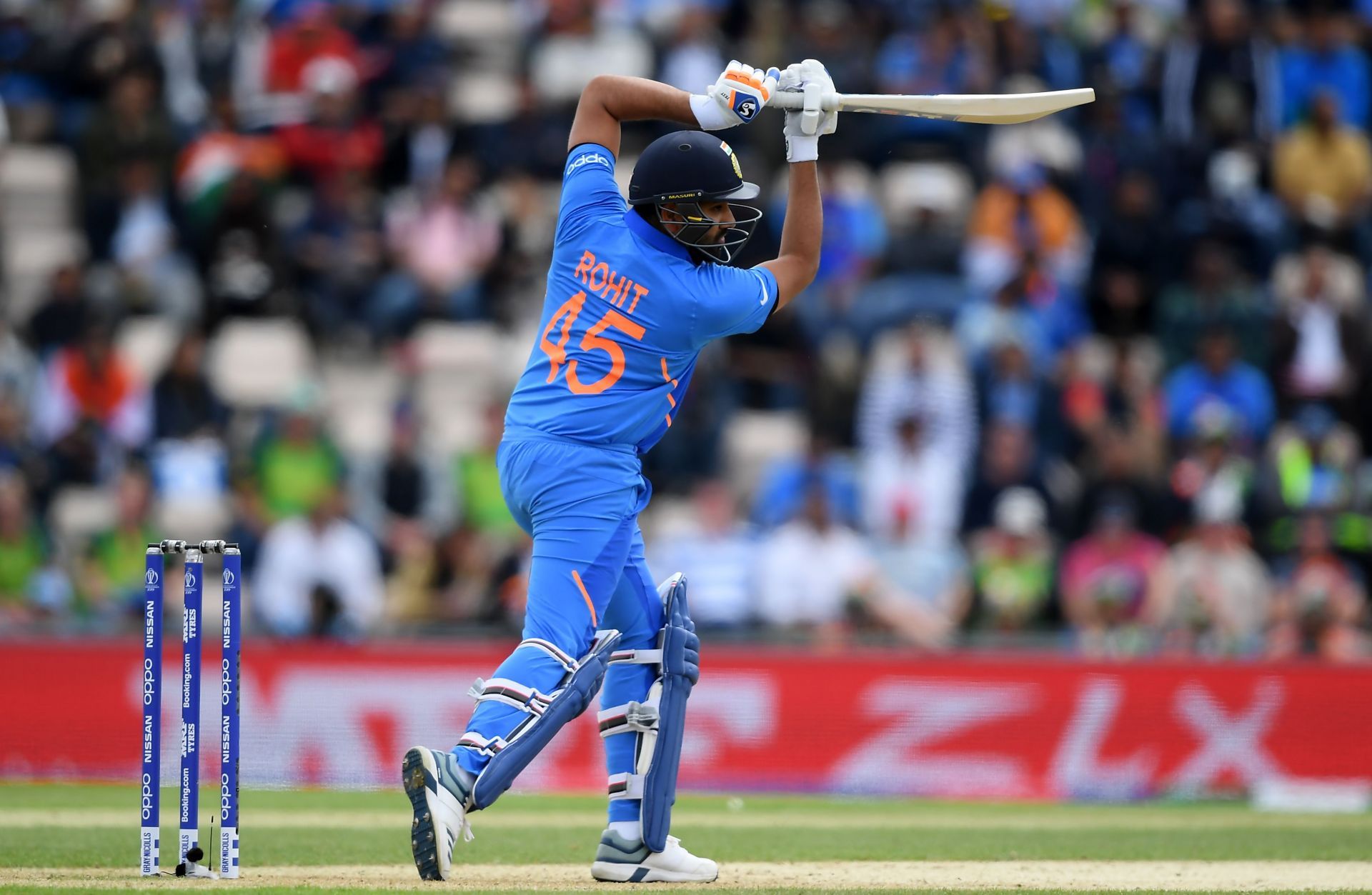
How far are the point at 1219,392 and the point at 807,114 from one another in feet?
26.9

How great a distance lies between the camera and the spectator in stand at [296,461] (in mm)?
12688

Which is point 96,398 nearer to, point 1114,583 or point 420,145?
point 420,145

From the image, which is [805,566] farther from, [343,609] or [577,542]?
[577,542]

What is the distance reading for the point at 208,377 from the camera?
13.5 metres

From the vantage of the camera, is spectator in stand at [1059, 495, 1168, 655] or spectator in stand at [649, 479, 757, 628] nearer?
spectator in stand at [1059, 495, 1168, 655]

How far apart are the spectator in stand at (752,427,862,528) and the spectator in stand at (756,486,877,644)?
218 mm

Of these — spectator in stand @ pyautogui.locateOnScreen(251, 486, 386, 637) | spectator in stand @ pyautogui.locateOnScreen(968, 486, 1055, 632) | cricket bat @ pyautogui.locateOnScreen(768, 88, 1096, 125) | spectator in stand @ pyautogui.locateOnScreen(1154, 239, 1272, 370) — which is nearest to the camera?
cricket bat @ pyautogui.locateOnScreen(768, 88, 1096, 125)

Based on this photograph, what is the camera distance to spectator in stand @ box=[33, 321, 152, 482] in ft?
43.6

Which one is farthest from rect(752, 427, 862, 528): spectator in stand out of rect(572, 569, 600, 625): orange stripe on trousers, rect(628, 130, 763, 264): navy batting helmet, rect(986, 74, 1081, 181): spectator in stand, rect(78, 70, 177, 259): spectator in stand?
rect(572, 569, 600, 625): orange stripe on trousers

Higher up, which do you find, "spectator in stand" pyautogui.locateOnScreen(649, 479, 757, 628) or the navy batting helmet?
the navy batting helmet

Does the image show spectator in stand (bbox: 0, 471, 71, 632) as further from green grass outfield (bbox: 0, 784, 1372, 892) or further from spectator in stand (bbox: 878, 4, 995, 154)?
spectator in stand (bbox: 878, 4, 995, 154)

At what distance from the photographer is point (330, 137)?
577 inches

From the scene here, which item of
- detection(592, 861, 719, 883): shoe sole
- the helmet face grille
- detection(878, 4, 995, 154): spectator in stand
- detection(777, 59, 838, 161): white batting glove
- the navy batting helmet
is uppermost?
detection(878, 4, 995, 154): spectator in stand

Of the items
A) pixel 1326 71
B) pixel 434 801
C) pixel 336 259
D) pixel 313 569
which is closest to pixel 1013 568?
pixel 313 569
